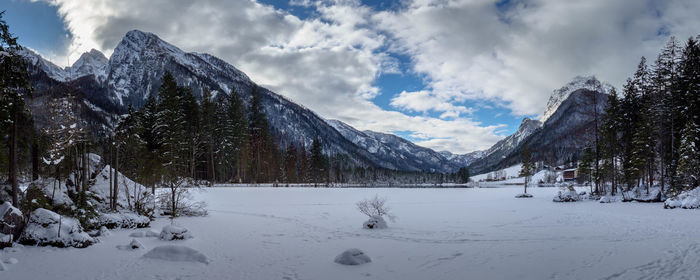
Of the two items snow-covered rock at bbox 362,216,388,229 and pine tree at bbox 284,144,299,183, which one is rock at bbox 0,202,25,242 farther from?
pine tree at bbox 284,144,299,183

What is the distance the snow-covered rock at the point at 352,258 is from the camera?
9.30 m

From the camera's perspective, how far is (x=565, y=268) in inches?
349

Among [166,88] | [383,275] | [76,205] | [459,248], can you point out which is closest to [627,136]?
[459,248]

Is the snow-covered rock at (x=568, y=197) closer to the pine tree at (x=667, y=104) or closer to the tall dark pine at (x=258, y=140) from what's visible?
the pine tree at (x=667, y=104)

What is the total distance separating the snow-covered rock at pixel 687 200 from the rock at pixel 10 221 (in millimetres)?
36221

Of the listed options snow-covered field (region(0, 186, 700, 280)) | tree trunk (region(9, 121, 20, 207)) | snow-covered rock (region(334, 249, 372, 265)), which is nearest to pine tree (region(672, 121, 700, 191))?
snow-covered field (region(0, 186, 700, 280))

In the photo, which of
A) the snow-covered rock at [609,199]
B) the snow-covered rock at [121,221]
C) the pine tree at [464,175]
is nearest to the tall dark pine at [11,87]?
the snow-covered rock at [121,221]

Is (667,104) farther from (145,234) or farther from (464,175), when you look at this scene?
(464,175)

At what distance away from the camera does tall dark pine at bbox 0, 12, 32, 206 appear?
34.8ft

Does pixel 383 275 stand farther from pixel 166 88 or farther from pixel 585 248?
pixel 166 88

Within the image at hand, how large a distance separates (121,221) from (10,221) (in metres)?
5.11

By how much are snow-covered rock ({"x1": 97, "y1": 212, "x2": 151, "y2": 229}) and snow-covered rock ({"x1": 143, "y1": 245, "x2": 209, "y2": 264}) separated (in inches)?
257

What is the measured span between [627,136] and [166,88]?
5142 cm

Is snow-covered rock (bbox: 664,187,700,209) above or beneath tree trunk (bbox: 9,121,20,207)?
beneath
